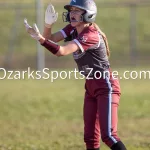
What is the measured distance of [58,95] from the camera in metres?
13.9

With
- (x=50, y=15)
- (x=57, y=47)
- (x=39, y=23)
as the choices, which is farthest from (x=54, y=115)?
(x=39, y=23)

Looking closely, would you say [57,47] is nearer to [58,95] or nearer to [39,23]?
[58,95]

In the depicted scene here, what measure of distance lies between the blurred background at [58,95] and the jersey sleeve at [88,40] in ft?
6.91

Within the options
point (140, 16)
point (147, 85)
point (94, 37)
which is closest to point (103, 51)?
point (94, 37)

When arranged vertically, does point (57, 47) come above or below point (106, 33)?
above

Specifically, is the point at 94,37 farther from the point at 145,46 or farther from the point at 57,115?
the point at 145,46

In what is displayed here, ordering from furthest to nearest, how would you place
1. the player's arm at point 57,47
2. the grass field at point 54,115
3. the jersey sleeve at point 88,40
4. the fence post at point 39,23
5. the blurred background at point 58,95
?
the fence post at point 39,23 → the blurred background at point 58,95 → the grass field at point 54,115 → the jersey sleeve at point 88,40 → the player's arm at point 57,47

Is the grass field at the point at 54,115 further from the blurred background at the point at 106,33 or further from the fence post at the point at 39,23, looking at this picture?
the blurred background at the point at 106,33

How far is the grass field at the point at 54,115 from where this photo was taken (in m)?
8.77

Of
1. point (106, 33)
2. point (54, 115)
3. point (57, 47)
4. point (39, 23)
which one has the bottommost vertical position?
point (106, 33)

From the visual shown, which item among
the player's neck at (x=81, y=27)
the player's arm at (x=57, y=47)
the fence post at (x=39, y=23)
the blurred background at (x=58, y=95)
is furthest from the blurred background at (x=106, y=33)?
the player's arm at (x=57, y=47)

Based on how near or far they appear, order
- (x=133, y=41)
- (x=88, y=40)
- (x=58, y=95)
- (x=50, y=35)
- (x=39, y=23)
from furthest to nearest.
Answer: (x=133, y=41), (x=39, y=23), (x=58, y=95), (x=50, y=35), (x=88, y=40)

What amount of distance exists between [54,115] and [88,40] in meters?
5.11

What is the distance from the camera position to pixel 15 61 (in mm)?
20953
